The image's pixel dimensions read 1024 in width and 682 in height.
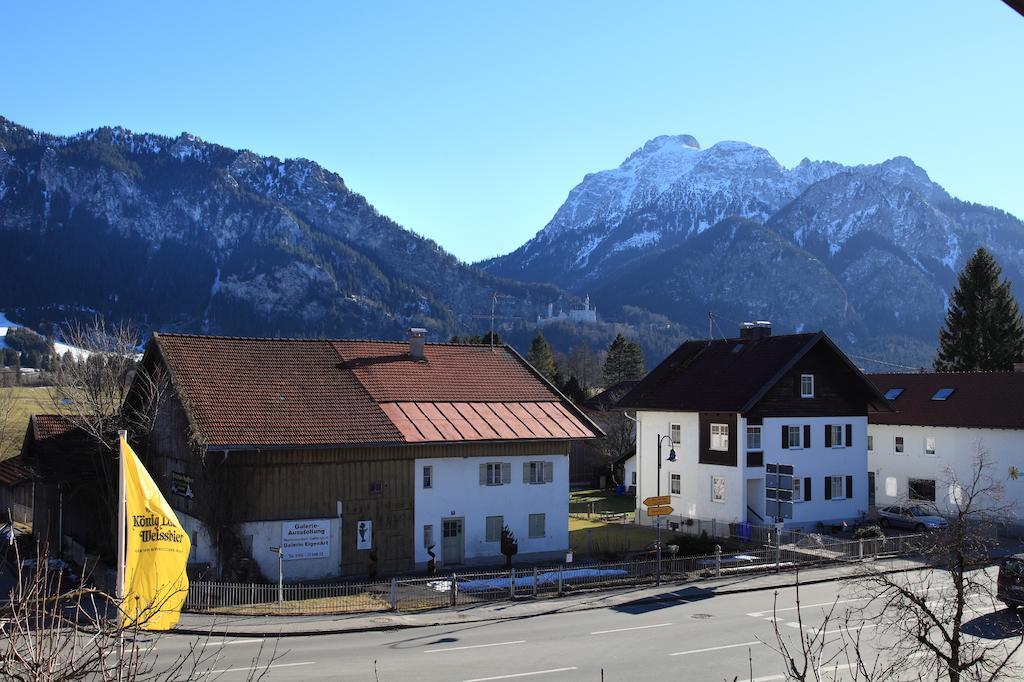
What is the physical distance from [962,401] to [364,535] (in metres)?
36.1

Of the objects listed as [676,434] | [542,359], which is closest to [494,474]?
[676,434]

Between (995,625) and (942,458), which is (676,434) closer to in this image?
(942,458)

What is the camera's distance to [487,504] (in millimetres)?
39688

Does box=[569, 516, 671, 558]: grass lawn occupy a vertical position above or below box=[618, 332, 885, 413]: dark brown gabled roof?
below

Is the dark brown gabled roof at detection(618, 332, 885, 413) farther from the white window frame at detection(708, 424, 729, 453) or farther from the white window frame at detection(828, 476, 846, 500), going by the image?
the white window frame at detection(828, 476, 846, 500)

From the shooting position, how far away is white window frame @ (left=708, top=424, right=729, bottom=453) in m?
47.7

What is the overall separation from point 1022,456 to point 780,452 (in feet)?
43.1

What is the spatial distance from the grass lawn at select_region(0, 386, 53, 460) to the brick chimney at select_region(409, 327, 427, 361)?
110 feet

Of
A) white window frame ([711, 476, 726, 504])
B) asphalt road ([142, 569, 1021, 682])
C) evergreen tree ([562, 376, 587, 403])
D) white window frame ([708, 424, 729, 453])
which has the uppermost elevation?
evergreen tree ([562, 376, 587, 403])

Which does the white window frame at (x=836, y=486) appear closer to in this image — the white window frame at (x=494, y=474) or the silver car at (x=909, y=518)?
the silver car at (x=909, y=518)

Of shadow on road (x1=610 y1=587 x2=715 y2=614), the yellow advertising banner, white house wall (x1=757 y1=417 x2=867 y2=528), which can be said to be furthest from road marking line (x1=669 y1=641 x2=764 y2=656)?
white house wall (x1=757 y1=417 x2=867 y2=528)

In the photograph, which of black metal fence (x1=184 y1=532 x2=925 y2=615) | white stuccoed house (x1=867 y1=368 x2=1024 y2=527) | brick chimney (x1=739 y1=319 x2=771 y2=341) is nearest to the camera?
black metal fence (x1=184 y1=532 x2=925 y2=615)

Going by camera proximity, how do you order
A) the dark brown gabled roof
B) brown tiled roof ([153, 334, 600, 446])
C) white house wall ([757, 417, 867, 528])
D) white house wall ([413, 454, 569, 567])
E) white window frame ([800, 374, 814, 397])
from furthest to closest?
white window frame ([800, 374, 814, 397]), the dark brown gabled roof, white house wall ([757, 417, 867, 528]), white house wall ([413, 454, 569, 567]), brown tiled roof ([153, 334, 600, 446])

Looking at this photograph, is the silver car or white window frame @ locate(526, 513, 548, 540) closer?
white window frame @ locate(526, 513, 548, 540)
